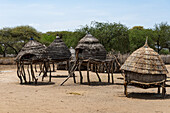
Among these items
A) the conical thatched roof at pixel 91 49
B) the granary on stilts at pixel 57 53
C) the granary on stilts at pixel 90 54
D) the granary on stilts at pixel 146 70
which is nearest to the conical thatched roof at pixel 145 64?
the granary on stilts at pixel 146 70

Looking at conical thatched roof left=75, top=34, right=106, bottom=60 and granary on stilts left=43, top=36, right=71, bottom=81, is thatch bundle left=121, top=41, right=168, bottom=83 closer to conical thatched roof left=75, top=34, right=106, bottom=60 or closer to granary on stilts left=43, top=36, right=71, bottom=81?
conical thatched roof left=75, top=34, right=106, bottom=60

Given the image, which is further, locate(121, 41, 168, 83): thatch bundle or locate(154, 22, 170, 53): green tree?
locate(154, 22, 170, 53): green tree

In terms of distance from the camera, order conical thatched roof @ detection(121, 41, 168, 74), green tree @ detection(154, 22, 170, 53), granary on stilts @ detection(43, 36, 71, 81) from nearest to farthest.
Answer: conical thatched roof @ detection(121, 41, 168, 74) → granary on stilts @ detection(43, 36, 71, 81) → green tree @ detection(154, 22, 170, 53)

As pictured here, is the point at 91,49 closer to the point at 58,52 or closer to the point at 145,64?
the point at 58,52

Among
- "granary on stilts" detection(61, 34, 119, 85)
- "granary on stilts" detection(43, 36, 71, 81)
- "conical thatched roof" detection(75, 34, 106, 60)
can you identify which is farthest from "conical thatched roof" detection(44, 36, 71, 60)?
"conical thatched roof" detection(75, 34, 106, 60)

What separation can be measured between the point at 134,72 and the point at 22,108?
5480 mm

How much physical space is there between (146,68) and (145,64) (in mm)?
223

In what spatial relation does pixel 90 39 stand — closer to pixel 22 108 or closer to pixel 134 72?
pixel 134 72

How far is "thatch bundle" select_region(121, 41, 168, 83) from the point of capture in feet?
37.9

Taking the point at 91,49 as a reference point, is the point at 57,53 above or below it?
below

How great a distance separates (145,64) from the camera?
38.4ft

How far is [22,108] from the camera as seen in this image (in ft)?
30.2

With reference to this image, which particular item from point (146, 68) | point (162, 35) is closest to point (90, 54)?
point (146, 68)

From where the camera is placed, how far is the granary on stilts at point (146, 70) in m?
11.6
